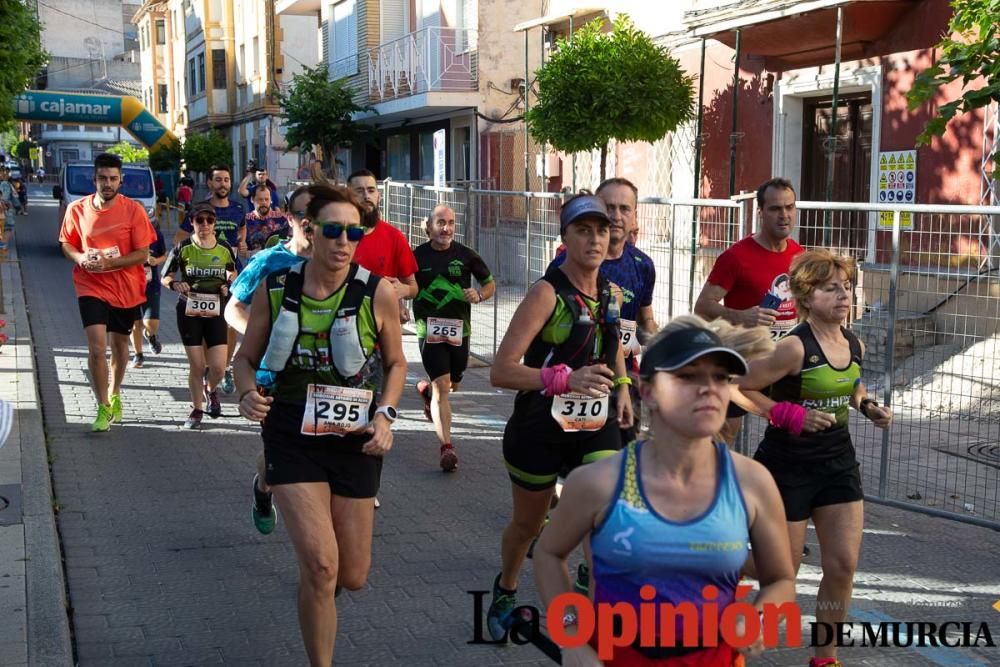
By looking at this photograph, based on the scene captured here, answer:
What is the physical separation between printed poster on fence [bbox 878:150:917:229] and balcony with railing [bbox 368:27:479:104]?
1336 centimetres

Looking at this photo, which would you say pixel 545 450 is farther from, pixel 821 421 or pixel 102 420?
pixel 102 420

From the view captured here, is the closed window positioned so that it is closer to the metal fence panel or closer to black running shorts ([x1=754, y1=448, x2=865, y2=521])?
the metal fence panel

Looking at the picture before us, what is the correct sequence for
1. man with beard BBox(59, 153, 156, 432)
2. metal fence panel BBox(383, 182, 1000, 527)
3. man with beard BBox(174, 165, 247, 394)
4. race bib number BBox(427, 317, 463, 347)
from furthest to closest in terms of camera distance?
man with beard BBox(174, 165, 247, 394), man with beard BBox(59, 153, 156, 432), race bib number BBox(427, 317, 463, 347), metal fence panel BBox(383, 182, 1000, 527)

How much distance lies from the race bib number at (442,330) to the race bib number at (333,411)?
13.1ft

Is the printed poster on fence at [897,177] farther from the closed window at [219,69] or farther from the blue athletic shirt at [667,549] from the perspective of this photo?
the closed window at [219,69]

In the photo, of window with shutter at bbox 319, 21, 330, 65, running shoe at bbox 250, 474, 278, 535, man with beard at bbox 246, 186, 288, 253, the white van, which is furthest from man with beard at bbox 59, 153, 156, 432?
window with shutter at bbox 319, 21, 330, 65

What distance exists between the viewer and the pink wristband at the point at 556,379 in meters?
4.43

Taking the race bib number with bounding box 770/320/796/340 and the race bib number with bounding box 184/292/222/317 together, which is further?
the race bib number with bounding box 184/292/222/317

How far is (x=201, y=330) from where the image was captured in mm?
9531

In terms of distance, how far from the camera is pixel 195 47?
2178 inches

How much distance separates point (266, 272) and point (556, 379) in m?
2.08

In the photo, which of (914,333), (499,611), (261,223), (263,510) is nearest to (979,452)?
(914,333)

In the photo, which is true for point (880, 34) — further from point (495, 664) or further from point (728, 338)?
point (728, 338)

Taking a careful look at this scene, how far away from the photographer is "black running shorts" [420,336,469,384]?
27.6ft
